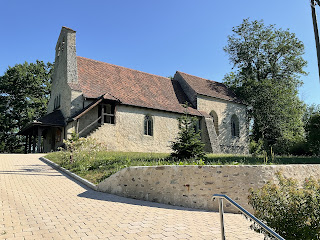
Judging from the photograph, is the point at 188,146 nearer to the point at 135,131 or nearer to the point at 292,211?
the point at 292,211

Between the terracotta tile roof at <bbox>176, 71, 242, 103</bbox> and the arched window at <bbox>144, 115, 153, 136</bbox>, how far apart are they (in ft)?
23.7

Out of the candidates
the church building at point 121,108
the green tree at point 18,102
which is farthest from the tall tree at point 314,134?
the green tree at point 18,102

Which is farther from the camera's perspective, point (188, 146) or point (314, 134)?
point (314, 134)

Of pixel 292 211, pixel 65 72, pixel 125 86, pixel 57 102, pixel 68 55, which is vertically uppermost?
pixel 68 55

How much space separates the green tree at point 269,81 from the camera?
3025 cm

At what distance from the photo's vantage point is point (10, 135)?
35.6m

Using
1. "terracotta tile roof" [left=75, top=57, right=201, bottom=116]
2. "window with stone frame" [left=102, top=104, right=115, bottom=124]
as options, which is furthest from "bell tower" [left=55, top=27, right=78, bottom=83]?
"window with stone frame" [left=102, top=104, right=115, bottom=124]

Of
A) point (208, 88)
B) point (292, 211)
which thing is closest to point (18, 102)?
point (208, 88)

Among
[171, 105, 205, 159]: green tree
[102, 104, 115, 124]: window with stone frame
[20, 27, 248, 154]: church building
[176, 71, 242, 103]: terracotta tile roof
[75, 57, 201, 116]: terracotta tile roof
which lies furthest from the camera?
[176, 71, 242, 103]: terracotta tile roof

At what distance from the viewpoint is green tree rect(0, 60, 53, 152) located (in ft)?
114

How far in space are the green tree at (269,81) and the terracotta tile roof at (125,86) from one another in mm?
10350

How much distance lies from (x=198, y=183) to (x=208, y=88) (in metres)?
23.5

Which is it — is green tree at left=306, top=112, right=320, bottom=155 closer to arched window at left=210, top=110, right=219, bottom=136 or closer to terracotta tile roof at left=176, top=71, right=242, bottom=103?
arched window at left=210, top=110, right=219, bottom=136

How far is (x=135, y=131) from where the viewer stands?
861 inches
